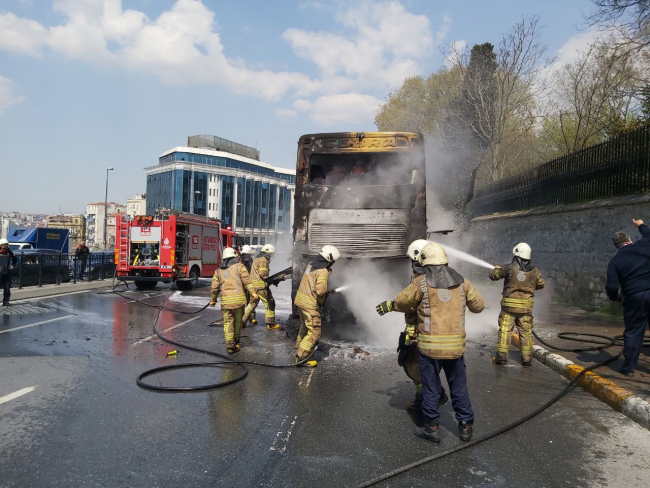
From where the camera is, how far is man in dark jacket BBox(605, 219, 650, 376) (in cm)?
574

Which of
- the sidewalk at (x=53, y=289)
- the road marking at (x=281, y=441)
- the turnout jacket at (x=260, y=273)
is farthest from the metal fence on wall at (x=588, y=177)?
the sidewalk at (x=53, y=289)

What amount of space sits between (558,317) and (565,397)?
5512 mm

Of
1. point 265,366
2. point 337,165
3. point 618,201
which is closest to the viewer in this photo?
point 265,366

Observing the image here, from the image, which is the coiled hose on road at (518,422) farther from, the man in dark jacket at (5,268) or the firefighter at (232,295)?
the man in dark jacket at (5,268)

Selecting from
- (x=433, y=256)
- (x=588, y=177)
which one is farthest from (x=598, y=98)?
(x=433, y=256)

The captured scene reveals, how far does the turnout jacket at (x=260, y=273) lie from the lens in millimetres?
9242

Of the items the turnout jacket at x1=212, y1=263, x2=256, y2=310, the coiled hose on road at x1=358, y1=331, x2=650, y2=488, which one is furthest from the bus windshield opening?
the coiled hose on road at x1=358, y1=331, x2=650, y2=488

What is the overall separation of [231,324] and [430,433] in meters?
3.96

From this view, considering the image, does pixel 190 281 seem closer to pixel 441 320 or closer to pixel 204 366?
pixel 204 366

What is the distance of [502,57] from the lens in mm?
20578

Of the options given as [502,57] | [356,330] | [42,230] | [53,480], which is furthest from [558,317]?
[42,230]

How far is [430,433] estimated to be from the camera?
157 inches

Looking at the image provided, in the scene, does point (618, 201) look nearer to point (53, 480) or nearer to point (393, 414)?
point (393, 414)

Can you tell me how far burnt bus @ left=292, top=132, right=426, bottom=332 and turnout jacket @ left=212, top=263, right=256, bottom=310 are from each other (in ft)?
4.41
